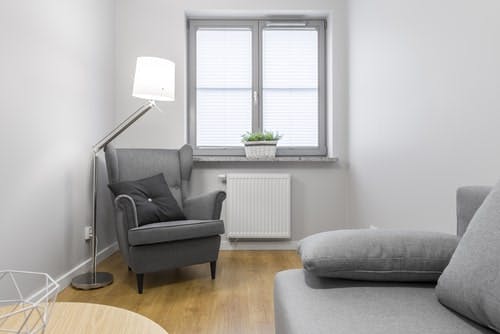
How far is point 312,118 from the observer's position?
363 centimetres

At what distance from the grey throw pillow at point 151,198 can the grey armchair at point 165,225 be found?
0.35 feet

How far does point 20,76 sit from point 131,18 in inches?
65.9

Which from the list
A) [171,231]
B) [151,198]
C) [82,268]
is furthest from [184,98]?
[82,268]

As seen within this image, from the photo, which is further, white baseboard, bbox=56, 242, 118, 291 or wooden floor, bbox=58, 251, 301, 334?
white baseboard, bbox=56, 242, 118, 291

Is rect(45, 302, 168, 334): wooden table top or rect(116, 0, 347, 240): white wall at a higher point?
rect(116, 0, 347, 240): white wall

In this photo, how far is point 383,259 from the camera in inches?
43.8

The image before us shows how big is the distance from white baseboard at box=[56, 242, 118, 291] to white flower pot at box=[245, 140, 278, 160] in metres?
1.45

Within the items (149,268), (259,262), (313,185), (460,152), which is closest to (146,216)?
(149,268)

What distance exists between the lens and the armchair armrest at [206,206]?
2.60m

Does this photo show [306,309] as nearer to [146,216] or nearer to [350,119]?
[146,216]

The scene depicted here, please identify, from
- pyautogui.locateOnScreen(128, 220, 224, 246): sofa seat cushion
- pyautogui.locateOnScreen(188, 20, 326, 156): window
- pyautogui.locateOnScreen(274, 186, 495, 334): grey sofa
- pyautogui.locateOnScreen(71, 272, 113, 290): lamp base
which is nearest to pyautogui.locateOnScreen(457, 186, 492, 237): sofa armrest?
pyautogui.locateOnScreen(274, 186, 495, 334): grey sofa

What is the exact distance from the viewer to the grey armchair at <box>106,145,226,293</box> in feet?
7.34

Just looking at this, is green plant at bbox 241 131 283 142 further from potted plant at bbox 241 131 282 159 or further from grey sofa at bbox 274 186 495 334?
grey sofa at bbox 274 186 495 334

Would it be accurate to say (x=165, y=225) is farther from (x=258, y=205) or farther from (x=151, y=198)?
(x=258, y=205)
